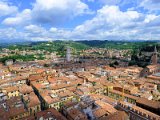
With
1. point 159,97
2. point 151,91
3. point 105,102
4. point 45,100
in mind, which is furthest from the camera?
point 151,91

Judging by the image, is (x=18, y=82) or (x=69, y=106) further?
(x=18, y=82)

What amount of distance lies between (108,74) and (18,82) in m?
31.4

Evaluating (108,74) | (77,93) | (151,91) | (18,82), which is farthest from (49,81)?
(151,91)

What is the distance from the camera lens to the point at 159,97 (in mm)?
43625

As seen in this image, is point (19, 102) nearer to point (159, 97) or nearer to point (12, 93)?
point (12, 93)

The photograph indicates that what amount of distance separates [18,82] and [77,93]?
25073 mm

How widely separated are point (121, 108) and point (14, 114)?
753 inches

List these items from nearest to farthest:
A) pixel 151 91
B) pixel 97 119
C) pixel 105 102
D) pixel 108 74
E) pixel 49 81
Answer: pixel 97 119 → pixel 105 102 → pixel 151 91 → pixel 49 81 → pixel 108 74

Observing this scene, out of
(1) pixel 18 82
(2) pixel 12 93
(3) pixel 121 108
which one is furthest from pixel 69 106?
(1) pixel 18 82

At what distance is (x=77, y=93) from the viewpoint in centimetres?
4400

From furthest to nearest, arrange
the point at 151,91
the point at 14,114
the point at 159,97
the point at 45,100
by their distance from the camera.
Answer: the point at 151,91, the point at 159,97, the point at 45,100, the point at 14,114

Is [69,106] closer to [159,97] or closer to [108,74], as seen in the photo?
[159,97]

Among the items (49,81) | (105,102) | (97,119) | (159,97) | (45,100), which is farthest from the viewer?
(49,81)

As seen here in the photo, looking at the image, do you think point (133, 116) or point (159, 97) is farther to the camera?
point (159, 97)
